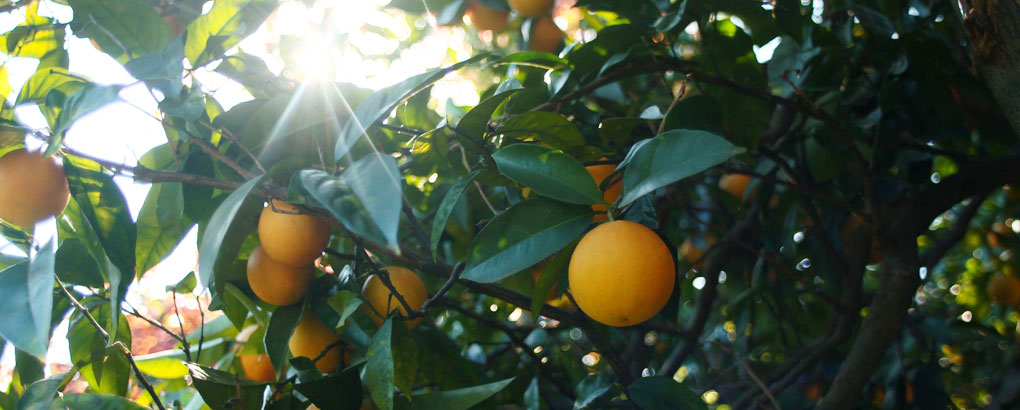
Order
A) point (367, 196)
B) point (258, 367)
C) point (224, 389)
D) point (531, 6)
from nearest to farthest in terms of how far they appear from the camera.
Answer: point (367, 196) < point (224, 389) < point (258, 367) < point (531, 6)

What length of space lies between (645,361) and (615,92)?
633 millimetres

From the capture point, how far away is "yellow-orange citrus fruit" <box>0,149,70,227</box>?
929 mm

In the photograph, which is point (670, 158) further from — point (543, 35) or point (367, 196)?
point (543, 35)

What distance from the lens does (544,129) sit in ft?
3.26

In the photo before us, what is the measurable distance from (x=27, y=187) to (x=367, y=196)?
61cm

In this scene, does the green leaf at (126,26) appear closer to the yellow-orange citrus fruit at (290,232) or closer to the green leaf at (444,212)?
Result: the yellow-orange citrus fruit at (290,232)

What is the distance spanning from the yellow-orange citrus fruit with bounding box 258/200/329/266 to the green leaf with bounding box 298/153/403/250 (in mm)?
196

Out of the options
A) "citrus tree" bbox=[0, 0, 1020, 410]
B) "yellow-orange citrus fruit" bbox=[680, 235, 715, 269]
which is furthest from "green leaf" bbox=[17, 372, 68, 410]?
"yellow-orange citrus fruit" bbox=[680, 235, 715, 269]

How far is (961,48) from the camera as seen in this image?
A: 4.93 ft

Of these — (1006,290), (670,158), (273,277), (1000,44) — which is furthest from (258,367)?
(1006,290)

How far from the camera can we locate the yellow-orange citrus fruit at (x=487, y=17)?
161 cm

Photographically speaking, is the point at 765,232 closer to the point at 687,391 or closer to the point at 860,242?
the point at 860,242

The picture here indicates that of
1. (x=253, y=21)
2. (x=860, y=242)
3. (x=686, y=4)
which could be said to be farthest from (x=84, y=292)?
(x=860, y=242)

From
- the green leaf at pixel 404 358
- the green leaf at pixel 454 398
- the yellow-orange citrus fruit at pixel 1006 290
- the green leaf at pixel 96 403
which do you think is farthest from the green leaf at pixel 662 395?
the yellow-orange citrus fruit at pixel 1006 290
